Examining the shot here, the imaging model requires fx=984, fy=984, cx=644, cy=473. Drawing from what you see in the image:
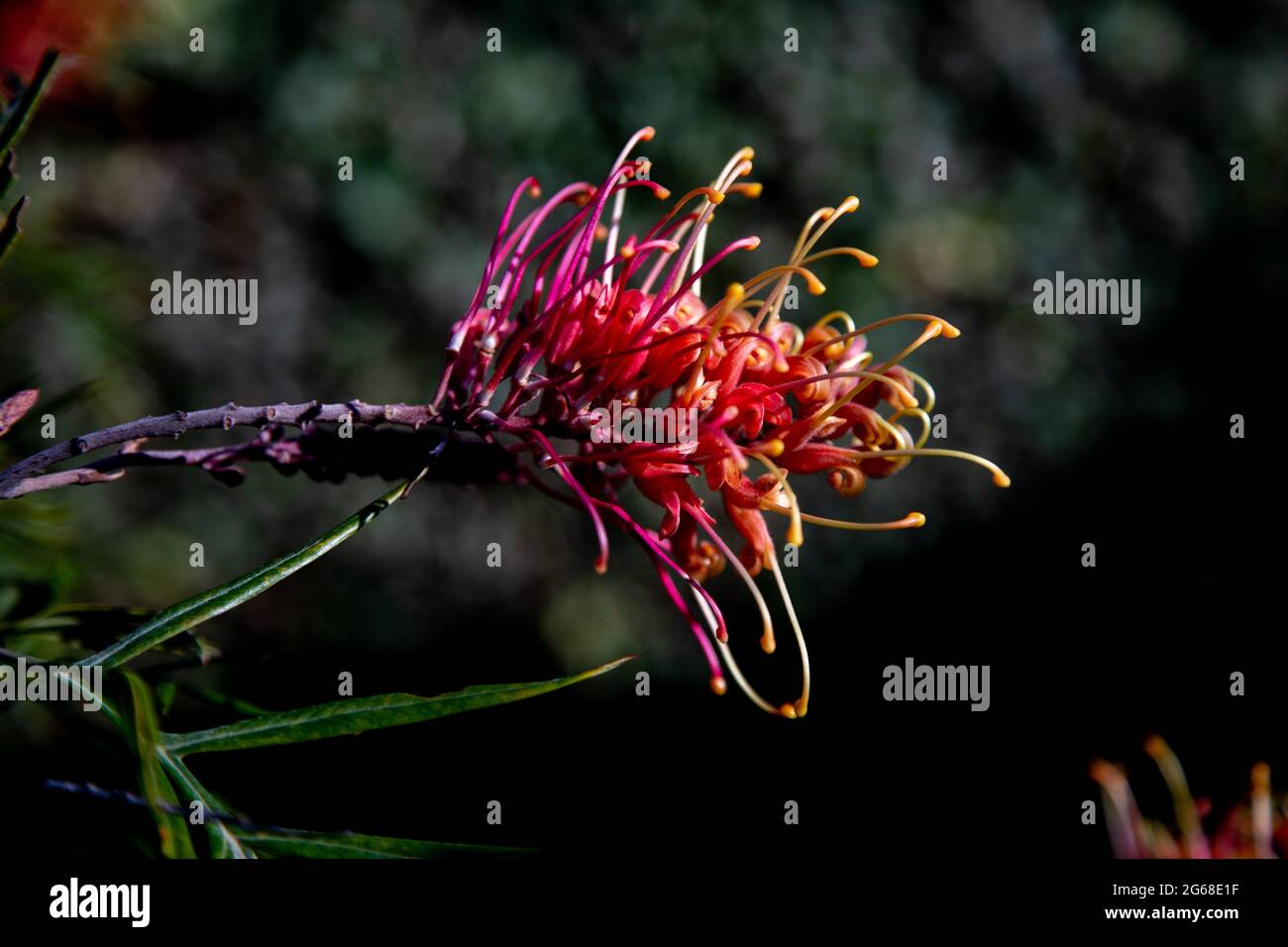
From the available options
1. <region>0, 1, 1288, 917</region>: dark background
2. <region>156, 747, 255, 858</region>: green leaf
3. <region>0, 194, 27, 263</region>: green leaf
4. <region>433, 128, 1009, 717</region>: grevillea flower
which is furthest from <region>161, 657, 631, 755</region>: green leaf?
<region>0, 1, 1288, 917</region>: dark background

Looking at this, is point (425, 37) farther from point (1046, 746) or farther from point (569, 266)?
point (1046, 746)

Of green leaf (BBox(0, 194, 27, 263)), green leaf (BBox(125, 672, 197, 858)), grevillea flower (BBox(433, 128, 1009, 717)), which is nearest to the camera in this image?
green leaf (BBox(125, 672, 197, 858))

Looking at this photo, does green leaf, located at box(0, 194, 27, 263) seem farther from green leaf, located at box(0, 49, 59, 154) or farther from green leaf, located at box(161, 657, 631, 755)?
green leaf, located at box(161, 657, 631, 755)

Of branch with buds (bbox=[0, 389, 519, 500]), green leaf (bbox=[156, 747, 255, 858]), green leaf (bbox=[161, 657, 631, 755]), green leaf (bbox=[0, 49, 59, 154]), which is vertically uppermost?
green leaf (bbox=[0, 49, 59, 154])

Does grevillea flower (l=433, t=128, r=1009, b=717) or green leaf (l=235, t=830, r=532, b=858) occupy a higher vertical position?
grevillea flower (l=433, t=128, r=1009, b=717)

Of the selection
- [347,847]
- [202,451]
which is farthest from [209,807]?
[202,451]
